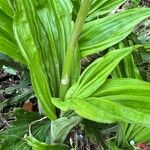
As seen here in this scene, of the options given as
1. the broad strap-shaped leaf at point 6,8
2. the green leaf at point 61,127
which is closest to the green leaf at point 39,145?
the green leaf at point 61,127

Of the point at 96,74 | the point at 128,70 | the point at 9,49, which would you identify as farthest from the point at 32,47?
the point at 128,70

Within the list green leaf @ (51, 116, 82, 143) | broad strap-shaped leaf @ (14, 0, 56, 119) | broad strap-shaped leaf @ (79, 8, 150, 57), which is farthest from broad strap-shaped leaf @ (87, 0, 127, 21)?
green leaf @ (51, 116, 82, 143)

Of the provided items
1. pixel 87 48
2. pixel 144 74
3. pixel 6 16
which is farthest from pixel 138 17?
pixel 6 16

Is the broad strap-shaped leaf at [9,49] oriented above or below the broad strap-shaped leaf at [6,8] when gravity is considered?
below

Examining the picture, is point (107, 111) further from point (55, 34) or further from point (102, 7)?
point (102, 7)

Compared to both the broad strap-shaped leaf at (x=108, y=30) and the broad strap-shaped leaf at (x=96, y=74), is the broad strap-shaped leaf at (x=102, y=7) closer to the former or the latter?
the broad strap-shaped leaf at (x=108, y=30)

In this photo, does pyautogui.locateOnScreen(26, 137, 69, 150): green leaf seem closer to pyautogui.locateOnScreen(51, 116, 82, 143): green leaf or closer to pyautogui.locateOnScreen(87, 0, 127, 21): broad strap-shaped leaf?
pyautogui.locateOnScreen(51, 116, 82, 143): green leaf
